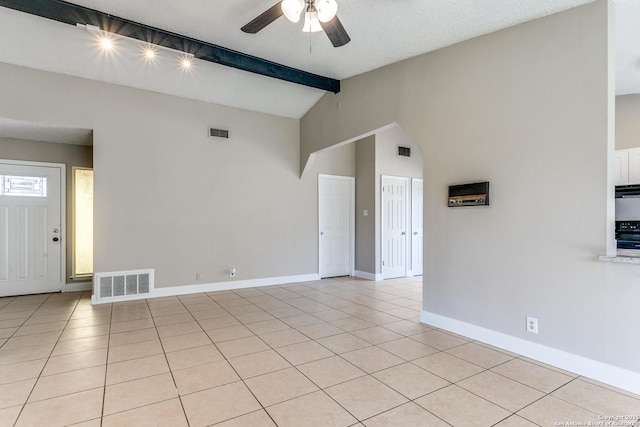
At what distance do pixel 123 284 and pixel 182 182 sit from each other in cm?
176

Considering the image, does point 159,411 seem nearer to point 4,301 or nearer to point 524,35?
point 524,35

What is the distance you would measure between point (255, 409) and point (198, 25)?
3722 mm

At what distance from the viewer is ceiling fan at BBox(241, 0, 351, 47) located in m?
2.43

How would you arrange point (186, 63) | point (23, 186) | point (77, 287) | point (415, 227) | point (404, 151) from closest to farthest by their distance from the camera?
point (186, 63) → point (23, 186) → point (77, 287) → point (404, 151) → point (415, 227)

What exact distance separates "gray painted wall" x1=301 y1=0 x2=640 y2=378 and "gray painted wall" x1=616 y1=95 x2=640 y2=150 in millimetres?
2438

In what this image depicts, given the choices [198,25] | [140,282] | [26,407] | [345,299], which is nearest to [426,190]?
[345,299]

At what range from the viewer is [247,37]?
381 centimetres

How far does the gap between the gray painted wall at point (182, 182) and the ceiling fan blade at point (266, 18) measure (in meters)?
2.92

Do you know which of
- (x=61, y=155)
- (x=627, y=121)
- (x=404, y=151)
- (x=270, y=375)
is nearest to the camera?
(x=270, y=375)

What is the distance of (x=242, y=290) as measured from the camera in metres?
5.63

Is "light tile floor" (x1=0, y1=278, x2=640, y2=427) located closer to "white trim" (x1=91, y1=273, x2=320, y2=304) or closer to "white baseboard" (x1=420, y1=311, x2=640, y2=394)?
"white baseboard" (x1=420, y1=311, x2=640, y2=394)

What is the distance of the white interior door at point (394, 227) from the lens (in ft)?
22.1

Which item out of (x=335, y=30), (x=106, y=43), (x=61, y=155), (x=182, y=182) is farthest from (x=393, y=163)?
(x=61, y=155)

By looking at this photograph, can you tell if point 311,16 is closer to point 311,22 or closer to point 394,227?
point 311,22
